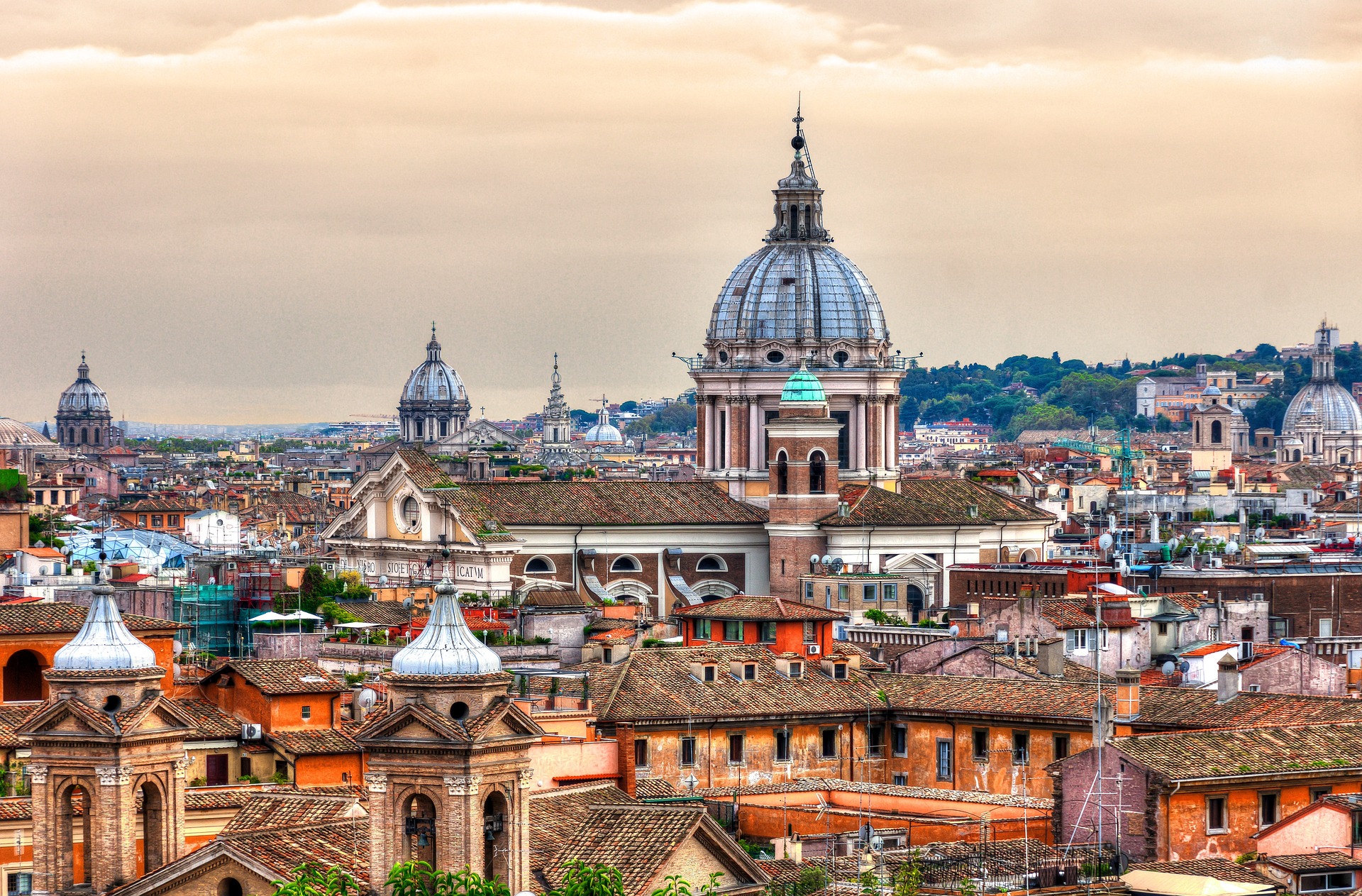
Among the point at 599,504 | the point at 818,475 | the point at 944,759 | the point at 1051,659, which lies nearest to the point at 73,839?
the point at 944,759

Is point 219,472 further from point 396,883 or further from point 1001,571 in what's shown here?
point 396,883

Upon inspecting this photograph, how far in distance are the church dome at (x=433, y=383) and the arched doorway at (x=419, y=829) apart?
17497 cm

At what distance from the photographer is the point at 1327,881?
26875 mm

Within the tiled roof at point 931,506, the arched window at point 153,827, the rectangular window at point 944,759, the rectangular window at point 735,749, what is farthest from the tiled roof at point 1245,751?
the tiled roof at point 931,506

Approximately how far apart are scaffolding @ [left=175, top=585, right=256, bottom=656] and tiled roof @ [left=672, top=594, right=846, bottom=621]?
6241 mm

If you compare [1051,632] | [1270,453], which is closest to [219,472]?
[1270,453]

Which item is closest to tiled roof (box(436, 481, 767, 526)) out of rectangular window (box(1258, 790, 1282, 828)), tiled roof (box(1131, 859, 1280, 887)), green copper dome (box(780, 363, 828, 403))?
green copper dome (box(780, 363, 828, 403))

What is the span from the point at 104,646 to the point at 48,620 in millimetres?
9380

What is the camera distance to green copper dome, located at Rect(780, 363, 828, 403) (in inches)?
2484

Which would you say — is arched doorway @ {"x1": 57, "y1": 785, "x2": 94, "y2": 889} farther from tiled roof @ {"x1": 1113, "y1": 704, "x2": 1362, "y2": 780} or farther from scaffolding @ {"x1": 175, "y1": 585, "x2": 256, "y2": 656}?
scaffolding @ {"x1": 175, "y1": 585, "x2": 256, "y2": 656}

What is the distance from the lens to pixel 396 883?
22422 millimetres

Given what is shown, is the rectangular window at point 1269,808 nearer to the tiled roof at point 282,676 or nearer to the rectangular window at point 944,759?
the rectangular window at point 944,759

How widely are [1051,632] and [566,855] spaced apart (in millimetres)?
17483

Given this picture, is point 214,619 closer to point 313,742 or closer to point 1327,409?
point 313,742
